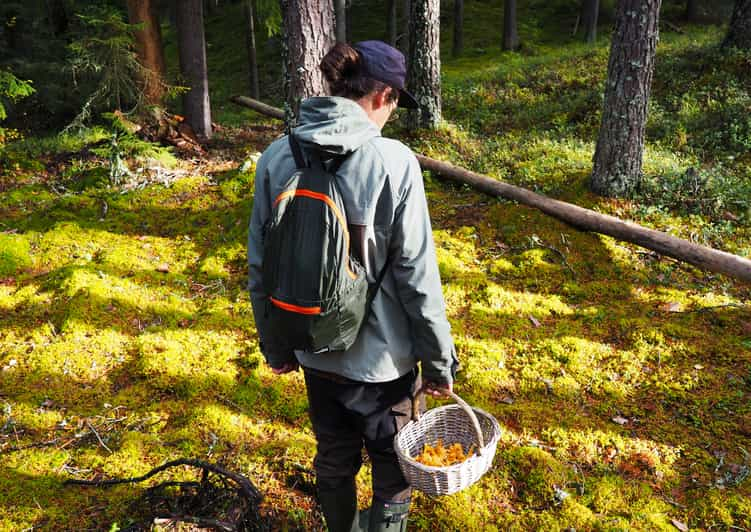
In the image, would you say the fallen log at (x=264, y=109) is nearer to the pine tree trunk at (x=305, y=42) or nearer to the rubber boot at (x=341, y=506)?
the pine tree trunk at (x=305, y=42)

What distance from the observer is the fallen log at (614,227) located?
595 cm

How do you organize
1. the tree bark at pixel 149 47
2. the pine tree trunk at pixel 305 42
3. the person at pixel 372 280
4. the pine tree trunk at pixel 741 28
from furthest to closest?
the pine tree trunk at pixel 741 28, the tree bark at pixel 149 47, the pine tree trunk at pixel 305 42, the person at pixel 372 280

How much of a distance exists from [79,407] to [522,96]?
13.2 meters

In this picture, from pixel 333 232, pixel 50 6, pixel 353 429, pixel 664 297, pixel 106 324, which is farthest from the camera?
pixel 50 6

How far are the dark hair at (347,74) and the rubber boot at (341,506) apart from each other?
2.22 meters

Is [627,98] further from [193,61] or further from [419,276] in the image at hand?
[193,61]

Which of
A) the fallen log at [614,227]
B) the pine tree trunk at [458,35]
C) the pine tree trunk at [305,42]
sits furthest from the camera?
the pine tree trunk at [458,35]

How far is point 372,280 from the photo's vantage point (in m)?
2.62

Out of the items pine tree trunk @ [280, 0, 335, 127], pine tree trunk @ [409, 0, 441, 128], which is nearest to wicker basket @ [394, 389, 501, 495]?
pine tree trunk @ [280, 0, 335, 127]

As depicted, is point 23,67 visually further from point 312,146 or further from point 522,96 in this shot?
point 312,146

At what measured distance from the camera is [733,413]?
466cm

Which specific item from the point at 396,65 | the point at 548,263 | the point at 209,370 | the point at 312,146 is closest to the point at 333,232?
the point at 312,146

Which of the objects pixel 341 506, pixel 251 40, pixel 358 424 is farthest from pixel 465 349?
pixel 251 40

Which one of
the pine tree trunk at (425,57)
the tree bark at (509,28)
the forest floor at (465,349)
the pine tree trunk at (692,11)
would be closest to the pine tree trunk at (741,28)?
the forest floor at (465,349)
